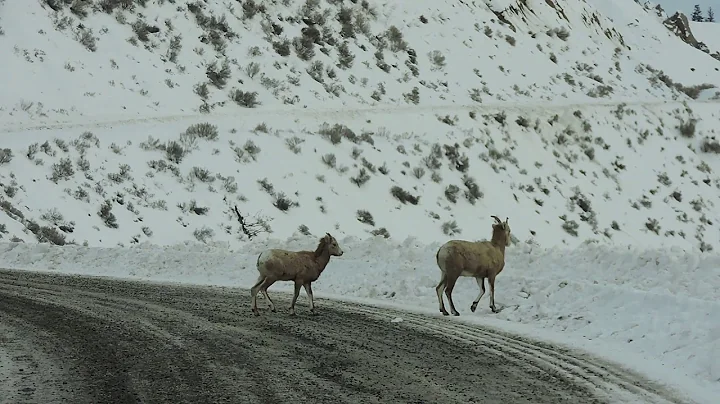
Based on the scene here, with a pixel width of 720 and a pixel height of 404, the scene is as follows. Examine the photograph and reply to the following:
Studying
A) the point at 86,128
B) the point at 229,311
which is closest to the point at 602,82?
the point at 86,128

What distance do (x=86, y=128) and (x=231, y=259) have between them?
13.7 metres

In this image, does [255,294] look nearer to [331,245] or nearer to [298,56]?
[331,245]

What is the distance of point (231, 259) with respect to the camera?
18.9 m

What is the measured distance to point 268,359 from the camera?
906 cm

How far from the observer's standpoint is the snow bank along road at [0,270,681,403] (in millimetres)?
7633

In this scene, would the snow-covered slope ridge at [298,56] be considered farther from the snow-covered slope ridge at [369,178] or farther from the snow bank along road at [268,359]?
the snow bank along road at [268,359]

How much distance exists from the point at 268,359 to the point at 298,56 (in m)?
35.3

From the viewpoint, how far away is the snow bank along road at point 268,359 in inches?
301

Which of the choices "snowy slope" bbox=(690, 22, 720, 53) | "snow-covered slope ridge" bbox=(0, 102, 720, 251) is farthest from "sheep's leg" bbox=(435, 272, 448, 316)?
"snowy slope" bbox=(690, 22, 720, 53)

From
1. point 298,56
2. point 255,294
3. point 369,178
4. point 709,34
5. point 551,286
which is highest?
point 709,34

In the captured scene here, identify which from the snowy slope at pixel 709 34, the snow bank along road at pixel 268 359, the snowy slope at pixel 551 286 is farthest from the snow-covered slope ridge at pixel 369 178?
the snowy slope at pixel 709 34

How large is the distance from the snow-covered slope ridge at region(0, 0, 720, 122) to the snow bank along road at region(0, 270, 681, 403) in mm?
21376

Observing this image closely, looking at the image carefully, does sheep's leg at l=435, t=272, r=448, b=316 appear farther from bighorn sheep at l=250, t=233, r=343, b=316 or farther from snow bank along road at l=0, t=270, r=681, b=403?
bighorn sheep at l=250, t=233, r=343, b=316

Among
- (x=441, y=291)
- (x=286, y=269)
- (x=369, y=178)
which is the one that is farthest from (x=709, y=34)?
(x=286, y=269)
